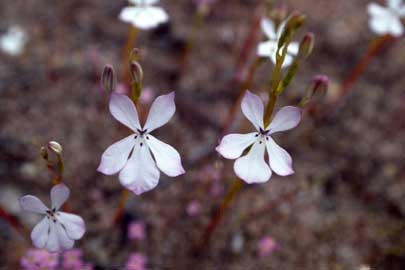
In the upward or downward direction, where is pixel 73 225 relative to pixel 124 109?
downward

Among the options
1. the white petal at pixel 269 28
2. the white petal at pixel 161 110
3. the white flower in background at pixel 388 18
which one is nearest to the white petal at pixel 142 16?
the white petal at pixel 269 28

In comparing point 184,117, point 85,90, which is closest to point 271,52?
point 184,117

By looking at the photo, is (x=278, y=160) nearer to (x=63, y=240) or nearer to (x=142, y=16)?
(x=63, y=240)

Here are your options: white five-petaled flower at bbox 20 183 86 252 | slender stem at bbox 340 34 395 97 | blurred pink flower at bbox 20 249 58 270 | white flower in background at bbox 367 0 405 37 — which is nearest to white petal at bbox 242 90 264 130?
white five-petaled flower at bbox 20 183 86 252

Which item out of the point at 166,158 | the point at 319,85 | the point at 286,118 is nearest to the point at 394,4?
the point at 319,85

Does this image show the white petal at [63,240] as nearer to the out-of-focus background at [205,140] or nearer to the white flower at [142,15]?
the out-of-focus background at [205,140]

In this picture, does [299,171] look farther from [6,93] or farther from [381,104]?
[6,93]
